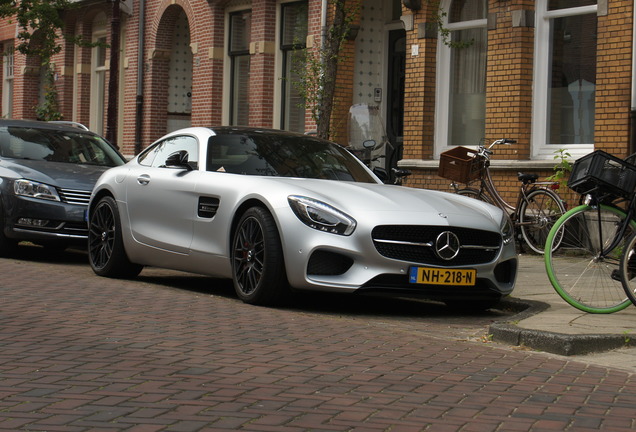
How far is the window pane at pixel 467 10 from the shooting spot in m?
17.6

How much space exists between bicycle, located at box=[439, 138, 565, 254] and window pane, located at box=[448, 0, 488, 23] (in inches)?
97.9

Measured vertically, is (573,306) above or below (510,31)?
below

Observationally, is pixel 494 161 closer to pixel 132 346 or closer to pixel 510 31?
pixel 510 31

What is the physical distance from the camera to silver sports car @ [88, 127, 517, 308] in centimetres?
878

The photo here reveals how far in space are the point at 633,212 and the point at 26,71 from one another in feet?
90.5

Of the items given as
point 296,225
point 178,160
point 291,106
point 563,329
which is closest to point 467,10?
point 291,106

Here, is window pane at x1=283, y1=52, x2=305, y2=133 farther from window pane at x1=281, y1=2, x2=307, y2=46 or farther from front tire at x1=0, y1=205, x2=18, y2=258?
front tire at x1=0, y1=205, x2=18, y2=258

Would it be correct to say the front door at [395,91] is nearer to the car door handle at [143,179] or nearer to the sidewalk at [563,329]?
the car door handle at [143,179]

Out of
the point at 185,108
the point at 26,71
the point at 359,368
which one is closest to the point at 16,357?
the point at 359,368

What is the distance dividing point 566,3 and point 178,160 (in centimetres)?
765

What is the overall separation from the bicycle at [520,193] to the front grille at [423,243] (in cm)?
525

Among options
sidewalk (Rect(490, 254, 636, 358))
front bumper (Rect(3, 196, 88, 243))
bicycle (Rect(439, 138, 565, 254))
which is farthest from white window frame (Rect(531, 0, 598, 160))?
front bumper (Rect(3, 196, 88, 243))

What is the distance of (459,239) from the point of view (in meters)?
9.02

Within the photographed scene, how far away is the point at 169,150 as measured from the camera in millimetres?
10992
